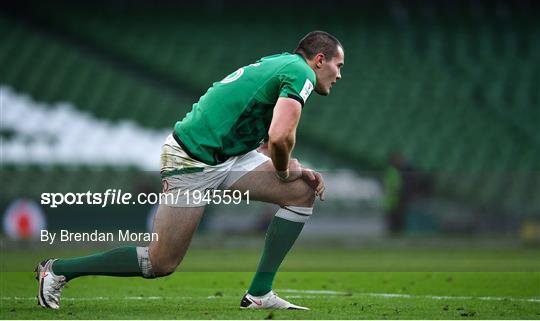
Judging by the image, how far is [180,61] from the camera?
26.2 meters

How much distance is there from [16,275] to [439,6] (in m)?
19.7

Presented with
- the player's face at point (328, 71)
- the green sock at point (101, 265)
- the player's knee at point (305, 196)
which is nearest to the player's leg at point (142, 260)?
the green sock at point (101, 265)

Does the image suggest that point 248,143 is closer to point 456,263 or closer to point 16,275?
point 16,275

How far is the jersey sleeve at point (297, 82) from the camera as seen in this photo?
6395 mm

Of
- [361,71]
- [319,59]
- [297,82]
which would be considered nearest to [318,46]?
[319,59]

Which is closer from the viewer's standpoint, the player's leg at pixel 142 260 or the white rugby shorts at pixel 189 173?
the player's leg at pixel 142 260

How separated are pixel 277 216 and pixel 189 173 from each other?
0.71 meters

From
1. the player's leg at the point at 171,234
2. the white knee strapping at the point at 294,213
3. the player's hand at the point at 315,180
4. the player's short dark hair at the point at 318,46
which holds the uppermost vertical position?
the player's short dark hair at the point at 318,46

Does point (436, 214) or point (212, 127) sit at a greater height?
point (436, 214)

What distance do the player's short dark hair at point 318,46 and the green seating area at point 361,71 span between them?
16551mm

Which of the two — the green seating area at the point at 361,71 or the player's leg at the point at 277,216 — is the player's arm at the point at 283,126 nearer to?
the player's leg at the point at 277,216

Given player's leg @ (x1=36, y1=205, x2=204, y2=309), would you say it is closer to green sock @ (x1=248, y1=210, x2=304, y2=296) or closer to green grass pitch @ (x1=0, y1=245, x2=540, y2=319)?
green grass pitch @ (x1=0, y1=245, x2=540, y2=319)

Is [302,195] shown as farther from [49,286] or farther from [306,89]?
[49,286]

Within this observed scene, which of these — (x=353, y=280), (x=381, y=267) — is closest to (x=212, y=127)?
(x=353, y=280)
